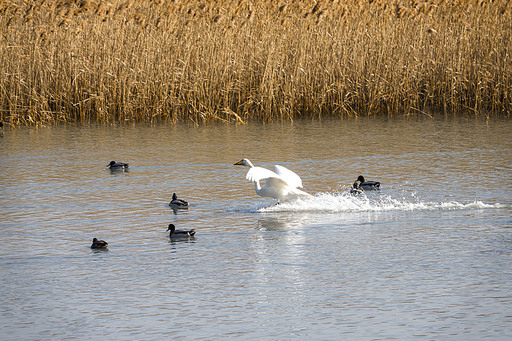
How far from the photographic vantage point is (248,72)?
17.1m

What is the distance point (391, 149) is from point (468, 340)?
28.2 feet

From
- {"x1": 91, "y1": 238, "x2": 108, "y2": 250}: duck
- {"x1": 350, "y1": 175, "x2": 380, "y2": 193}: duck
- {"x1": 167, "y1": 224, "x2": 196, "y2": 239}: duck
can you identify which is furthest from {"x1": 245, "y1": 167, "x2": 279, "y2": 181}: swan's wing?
{"x1": 91, "y1": 238, "x2": 108, "y2": 250}: duck

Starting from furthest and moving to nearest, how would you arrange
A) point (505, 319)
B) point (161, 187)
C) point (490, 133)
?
1. point (490, 133)
2. point (161, 187)
3. point (505, 319)

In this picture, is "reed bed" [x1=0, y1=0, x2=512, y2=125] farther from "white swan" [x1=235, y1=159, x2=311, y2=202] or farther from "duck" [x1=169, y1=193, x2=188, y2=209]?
"duck" [x1=169, y1=193, x2=188, y2=209]

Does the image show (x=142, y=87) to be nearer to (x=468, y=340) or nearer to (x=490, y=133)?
(x=490, y=133)

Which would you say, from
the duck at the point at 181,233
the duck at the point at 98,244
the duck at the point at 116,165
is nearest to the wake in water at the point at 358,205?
the duck at the point at 181,233

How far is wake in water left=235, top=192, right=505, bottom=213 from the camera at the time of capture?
9.45 m

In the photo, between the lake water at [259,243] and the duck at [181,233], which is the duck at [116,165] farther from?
the duck at [181,233]

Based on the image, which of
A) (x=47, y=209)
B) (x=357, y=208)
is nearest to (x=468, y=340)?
(x=357, y=208)

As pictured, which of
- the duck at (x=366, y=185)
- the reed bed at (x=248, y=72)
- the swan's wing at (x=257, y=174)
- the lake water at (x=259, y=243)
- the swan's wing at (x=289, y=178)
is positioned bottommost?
the lake water at (x=259, y=243)

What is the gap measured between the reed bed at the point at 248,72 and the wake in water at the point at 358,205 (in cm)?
709

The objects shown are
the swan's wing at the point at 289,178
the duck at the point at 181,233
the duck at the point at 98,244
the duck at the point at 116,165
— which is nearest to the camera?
the duck at the point at 98,244

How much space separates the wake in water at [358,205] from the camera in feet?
31.0

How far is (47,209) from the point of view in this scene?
387 inches
